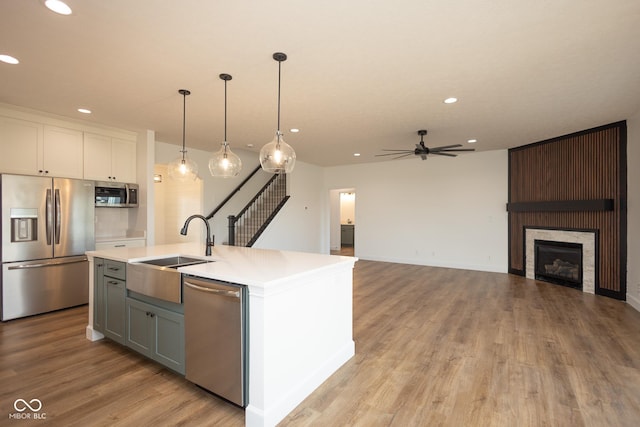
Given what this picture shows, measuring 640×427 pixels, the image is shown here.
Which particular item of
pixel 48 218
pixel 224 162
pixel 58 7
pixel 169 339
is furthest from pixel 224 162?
pixel 48 218

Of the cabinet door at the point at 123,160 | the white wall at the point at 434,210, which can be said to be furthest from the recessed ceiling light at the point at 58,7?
the white wall at the point at 434,210

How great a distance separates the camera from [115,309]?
2.91 meters

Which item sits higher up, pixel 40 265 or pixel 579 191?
pixel 579 191

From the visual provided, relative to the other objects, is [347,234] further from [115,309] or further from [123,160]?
[115,309]

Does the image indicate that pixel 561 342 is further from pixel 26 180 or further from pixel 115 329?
pixel 26 180

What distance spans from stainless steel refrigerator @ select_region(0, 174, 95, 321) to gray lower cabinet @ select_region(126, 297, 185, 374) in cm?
225

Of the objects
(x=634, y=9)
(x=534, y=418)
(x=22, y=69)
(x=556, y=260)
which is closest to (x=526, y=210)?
(x=556, y=260)

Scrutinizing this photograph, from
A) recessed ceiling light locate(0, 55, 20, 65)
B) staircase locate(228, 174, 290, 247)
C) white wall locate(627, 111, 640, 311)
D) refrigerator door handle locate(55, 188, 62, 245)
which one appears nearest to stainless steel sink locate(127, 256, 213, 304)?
recessed ceiling light locate(0, 55, 20, 65)

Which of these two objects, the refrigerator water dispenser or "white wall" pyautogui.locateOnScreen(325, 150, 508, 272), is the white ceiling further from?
"white wall" pyautogui.locateOnScreen(325, 150, 508, 272)

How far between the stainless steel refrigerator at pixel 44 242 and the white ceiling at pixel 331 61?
42.7 inches

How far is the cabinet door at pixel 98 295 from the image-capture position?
121 inches

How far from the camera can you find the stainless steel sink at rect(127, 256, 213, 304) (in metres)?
2.29

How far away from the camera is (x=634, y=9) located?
2068 mm

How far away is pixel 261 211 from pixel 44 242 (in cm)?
438
